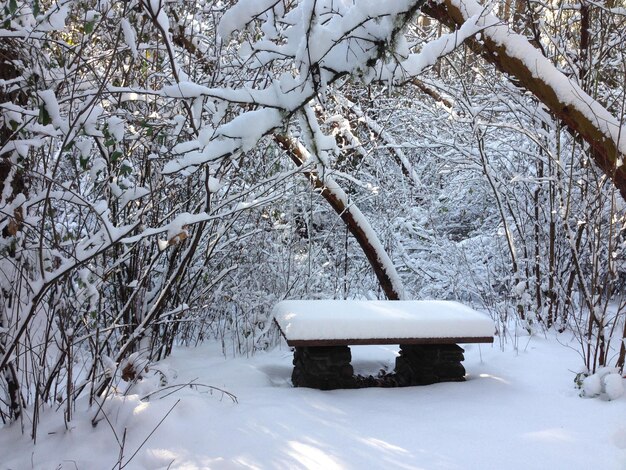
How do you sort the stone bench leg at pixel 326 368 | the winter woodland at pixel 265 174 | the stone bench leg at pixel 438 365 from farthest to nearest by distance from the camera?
the stone bench leg at pixel 438 365 < the stone bench leg at pixel 326 368 < the winter woodland at pixel 265 174

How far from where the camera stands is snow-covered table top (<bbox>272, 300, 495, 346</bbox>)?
3.70 meters

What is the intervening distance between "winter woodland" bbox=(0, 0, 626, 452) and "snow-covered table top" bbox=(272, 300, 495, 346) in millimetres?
691

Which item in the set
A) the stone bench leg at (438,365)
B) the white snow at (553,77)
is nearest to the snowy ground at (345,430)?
the stone bench leg at (438,365)

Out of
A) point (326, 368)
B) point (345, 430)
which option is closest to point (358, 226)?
point (326, 368)

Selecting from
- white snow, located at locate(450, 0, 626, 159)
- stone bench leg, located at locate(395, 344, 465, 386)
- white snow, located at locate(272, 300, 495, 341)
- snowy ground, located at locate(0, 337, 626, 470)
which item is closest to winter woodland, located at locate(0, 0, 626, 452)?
white snow, located at locate(450, 0, 626, 159)

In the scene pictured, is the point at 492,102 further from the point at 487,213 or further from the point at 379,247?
the point at 487,213

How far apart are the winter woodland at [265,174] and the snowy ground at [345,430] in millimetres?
218

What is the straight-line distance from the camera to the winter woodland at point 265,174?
2064 millimetres

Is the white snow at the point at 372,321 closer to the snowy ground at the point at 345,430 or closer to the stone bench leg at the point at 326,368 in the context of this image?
the stone bench leg at the point at 326,368

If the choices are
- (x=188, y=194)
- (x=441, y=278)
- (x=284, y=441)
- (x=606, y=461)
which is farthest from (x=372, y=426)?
(x=441, y=278)

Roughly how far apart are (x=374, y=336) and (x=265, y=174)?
1.88 m

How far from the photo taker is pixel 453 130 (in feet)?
21.0

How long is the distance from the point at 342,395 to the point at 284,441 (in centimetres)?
101

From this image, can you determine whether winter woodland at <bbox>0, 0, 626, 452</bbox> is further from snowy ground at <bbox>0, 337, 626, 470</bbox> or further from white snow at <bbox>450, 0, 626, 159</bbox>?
snowy ground at <bbox>0, 337, 626, 470</bbox>
